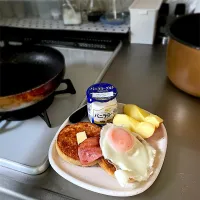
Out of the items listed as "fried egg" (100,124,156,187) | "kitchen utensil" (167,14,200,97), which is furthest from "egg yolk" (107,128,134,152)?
"kitchen utensil" (167,14,200,97)

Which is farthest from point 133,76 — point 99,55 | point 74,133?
point 74,133

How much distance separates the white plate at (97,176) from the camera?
43cm

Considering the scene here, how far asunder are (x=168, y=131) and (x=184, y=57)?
0.18m

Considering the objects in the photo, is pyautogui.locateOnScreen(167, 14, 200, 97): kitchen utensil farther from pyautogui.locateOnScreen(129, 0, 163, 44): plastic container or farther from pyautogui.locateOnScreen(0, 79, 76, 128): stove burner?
pyautogui.locateOnScreen(0, 79, 76, 128): stove burner

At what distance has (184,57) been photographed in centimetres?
57

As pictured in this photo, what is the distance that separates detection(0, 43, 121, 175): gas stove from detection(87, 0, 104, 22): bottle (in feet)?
0.68

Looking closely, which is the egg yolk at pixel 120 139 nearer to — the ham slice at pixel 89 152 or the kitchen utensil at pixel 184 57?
the ham slice at pixel 89 152

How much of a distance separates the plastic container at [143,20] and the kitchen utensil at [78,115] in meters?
0.44

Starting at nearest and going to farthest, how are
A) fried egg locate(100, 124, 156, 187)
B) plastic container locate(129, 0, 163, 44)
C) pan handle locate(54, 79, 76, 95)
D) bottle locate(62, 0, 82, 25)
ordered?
fried egg locate(100, 124, 156, 187)
pan handle locate(54, 79, 76, 95)
plastic container locate(129, 0, 163, 44)
bottle locate(62, 0, 82, 25)

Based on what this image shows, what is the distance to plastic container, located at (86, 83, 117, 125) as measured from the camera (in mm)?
523

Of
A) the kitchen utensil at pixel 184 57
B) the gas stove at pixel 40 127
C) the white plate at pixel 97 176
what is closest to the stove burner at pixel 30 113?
the gas stove at pixel 40 127

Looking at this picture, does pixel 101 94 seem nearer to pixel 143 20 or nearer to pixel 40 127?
pixel 40 127

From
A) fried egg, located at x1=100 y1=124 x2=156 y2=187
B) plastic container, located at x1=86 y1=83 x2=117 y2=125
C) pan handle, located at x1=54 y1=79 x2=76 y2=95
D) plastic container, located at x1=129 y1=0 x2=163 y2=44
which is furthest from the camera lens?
plastic container, located at x1=129 y1=0 x2=163 y2=44

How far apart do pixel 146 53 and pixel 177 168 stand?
499mm
